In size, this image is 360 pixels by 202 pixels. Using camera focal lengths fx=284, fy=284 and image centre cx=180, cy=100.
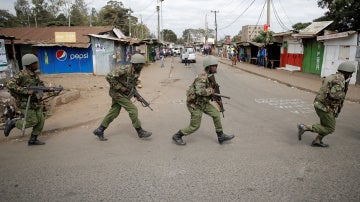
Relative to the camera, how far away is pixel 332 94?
4.50m

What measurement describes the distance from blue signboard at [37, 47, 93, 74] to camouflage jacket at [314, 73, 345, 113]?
17411 millimetres

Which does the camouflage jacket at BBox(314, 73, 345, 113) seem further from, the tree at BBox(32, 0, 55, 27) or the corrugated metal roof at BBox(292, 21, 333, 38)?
the tree at BBox(32, 0, 55, 27)

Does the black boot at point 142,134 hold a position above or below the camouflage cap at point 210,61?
below

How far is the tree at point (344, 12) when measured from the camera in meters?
21.4

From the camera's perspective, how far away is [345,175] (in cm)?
377

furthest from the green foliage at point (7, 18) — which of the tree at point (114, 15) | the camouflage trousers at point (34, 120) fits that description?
the camouflage trousers at point (34, 120)

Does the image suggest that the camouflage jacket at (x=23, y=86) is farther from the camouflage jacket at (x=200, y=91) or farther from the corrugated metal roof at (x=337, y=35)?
the corrugated metal roof at (x=337, y=35)

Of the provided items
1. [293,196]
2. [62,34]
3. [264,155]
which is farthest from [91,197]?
[62,34]

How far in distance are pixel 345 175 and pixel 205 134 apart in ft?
8.73

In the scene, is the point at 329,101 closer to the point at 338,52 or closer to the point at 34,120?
the point at 34,120

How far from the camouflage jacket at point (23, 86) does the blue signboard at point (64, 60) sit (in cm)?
1520

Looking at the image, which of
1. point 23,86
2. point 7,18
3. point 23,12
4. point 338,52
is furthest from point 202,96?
point 23,12

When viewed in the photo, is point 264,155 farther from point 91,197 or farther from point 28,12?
point 28,12

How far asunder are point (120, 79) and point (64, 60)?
16297mm
